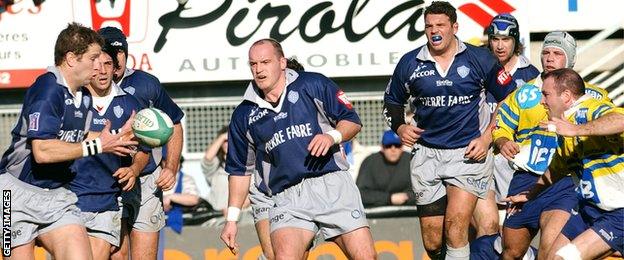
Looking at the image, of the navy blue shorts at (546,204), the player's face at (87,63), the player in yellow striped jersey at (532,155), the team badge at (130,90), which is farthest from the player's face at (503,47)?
the player's face at (87,63)

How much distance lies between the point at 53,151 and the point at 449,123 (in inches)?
141

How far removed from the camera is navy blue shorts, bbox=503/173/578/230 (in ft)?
36.2

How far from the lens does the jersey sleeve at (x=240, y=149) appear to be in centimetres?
1052

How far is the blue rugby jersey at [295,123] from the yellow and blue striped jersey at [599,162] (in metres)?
1.64

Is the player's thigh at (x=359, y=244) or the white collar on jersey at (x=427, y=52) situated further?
the white collar on jersey at (x=427, y=52)

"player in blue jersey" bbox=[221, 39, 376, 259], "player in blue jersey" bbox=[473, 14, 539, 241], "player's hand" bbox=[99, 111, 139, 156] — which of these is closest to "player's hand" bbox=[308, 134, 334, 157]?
"player in blue jersey" bbox=[221, 39, 376, 259]

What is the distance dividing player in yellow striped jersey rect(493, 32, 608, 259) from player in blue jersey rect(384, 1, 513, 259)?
0.33 m

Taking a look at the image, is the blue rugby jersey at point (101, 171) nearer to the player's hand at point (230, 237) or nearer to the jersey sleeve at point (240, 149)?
the jersey sleeve at point (240, 149)

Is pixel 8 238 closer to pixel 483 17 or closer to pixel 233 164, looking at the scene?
pixel 233 164

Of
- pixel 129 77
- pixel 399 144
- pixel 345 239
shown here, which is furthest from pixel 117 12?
pixel 345 239

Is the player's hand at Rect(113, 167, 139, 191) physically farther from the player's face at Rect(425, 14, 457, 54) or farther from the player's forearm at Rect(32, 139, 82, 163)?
the player's face at Rect(425, 14, 457, 54)

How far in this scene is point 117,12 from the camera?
54.2 ft

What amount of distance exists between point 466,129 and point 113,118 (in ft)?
9.63

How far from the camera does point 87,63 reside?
9.86 m
